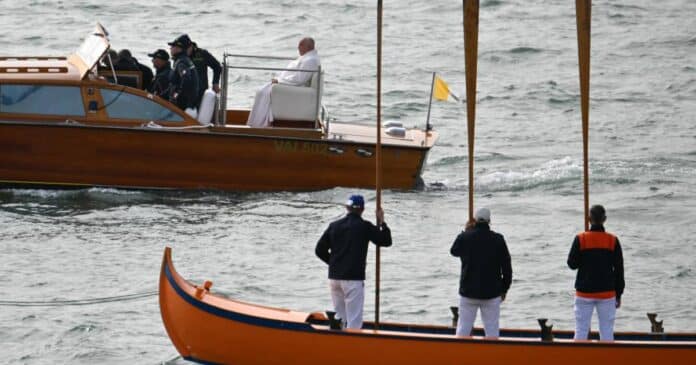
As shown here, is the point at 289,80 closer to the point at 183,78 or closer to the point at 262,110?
Answer: the point at 262,110

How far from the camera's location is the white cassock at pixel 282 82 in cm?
2169

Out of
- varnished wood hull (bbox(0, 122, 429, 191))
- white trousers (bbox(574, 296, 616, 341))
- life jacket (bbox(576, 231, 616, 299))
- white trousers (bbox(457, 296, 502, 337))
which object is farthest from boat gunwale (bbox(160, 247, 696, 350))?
varnished wood hull (bbox(0, 122, 429, 191))

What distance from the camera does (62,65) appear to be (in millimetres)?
21969

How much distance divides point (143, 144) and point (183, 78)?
1.05 m

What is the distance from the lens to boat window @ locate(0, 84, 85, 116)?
21.4m

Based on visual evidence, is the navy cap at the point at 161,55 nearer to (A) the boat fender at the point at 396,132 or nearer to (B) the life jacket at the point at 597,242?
(A) the boat fender at the point at 396,132

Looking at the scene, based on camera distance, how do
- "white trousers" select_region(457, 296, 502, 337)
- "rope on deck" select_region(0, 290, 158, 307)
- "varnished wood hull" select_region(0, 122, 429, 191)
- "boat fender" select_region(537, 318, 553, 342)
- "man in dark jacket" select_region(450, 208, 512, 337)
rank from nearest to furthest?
"boat fender" select_region(537, 318, 553, 342) → "man in dark jacket" select_region(450, 208, 512, 337) → "white trousers" select_region(457, 296, 502, 337) → "rope on deck" select_region(0, 290, 158, 307) → "varnished wood hull" select_region(0, 122, 429, 191)

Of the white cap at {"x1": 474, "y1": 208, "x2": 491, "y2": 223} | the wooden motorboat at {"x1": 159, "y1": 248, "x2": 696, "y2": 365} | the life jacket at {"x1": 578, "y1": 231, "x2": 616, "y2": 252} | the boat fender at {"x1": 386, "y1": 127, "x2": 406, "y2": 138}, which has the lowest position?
the wooden motorboat at {"x1": 159, "y1": 248, "x2": 696, "y2": 365}

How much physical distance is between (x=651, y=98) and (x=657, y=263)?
1239cm

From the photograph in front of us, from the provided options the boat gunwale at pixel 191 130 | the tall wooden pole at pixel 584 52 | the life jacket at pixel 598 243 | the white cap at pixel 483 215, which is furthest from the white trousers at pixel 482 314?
the boat gunwale at pixel 191 130

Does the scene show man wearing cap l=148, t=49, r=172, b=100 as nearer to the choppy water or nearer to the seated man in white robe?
the seated man in white robe

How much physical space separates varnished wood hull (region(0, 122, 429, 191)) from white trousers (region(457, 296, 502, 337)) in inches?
332

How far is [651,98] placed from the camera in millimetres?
31984

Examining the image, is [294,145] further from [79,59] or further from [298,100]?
[79,59]
